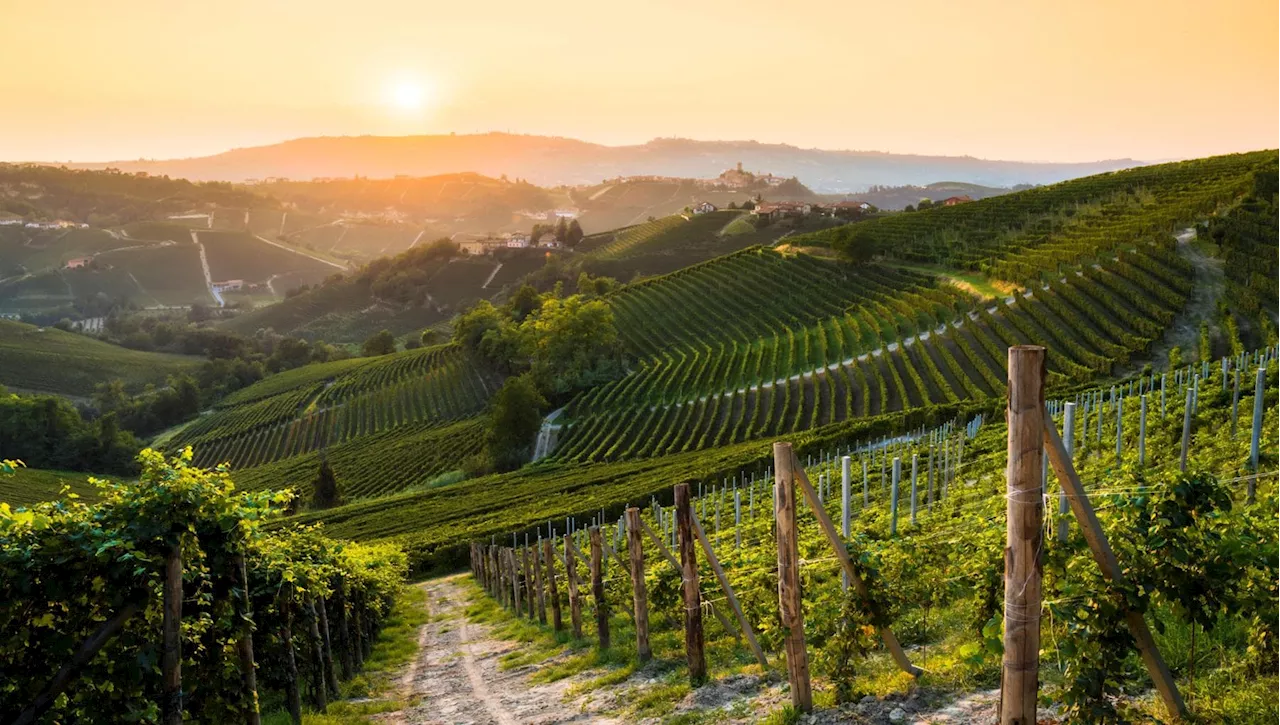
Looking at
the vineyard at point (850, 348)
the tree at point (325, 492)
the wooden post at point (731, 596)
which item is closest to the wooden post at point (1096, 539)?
the wooden post at point (731, 596)

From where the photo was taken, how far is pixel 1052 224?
73500 millimetres

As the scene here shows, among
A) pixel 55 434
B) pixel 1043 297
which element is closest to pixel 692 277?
pixel 1043 297

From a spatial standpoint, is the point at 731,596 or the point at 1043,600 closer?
the point at 1043,600

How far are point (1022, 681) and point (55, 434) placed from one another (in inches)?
4876

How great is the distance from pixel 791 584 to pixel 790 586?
0.02 meters

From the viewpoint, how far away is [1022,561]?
4.87 metres

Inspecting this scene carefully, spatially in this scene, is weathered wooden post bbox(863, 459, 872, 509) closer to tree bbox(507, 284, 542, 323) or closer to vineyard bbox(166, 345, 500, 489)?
vineyard bbox(166, 345, 500, 489)

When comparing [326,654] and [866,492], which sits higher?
[866,492]

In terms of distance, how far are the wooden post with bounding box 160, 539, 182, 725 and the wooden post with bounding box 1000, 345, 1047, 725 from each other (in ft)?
20.3

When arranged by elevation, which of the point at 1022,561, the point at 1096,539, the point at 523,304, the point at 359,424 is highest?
the point at 523,304

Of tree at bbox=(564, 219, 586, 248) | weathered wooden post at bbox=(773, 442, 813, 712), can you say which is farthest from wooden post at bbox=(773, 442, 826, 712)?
tree at bbox=(564, 219, 586, 248)

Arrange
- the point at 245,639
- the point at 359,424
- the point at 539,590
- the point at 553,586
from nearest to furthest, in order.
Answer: the point at 245,639 < the point at 553,586 < the point at 539,590 < the point at 359,424

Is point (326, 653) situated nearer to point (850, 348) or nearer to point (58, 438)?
point (850, 348)

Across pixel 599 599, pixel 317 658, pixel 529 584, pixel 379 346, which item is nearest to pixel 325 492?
pixel 529 584
